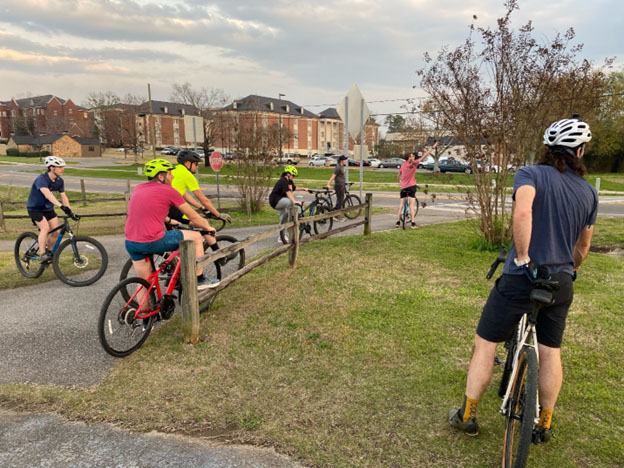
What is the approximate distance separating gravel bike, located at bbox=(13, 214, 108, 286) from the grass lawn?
2.45 metres

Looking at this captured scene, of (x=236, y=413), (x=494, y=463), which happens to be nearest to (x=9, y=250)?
(x=236, y=413)

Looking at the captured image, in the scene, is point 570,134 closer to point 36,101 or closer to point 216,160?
point 216,160

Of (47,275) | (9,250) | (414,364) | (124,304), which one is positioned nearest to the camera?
(414,364)

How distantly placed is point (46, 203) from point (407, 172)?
788 cm

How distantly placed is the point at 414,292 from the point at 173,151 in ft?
235

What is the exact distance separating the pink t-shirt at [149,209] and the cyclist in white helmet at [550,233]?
10.9ft

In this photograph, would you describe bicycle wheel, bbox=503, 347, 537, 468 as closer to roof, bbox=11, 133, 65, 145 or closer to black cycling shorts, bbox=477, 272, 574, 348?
black cycling shorts, bbox=477, 272, 574, 348

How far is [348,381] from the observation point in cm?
381

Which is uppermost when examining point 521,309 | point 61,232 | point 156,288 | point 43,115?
point 43,115

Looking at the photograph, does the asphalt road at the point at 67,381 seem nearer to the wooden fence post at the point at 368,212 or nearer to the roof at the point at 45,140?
the wooden fence post at the point at 368,212

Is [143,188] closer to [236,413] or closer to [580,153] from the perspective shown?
[236,413]

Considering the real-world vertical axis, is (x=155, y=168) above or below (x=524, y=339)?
above

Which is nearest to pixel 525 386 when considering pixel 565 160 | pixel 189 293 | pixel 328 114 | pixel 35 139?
pixel 565 160

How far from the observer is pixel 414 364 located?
4078 mm
